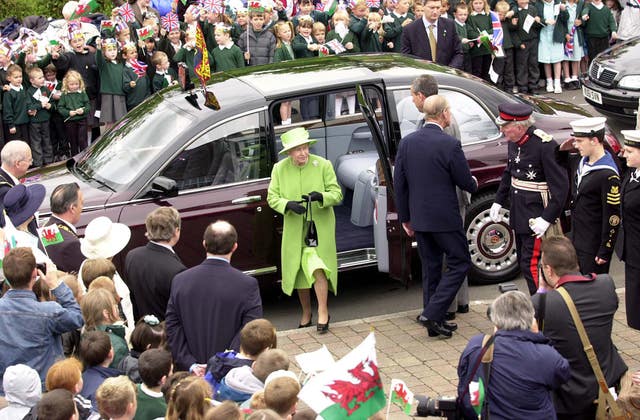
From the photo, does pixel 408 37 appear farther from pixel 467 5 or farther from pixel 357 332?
pixel 357 332

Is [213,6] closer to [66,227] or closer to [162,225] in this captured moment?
[66,227]

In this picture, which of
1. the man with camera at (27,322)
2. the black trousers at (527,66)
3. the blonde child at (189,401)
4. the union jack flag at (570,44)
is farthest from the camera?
the union jack flag at (570,44)

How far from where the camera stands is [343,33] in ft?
53.9

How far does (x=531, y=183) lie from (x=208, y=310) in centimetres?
317

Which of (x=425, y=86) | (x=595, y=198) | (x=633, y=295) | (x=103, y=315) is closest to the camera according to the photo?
(x=103, y=315)

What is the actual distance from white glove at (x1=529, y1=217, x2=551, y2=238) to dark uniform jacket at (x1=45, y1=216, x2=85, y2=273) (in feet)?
11.2

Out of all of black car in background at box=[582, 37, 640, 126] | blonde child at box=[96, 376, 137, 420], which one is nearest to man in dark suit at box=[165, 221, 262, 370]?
blonde child at box=[96, 376, 137, 420]

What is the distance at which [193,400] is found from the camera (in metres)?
5.58

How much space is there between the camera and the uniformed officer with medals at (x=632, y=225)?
7.95m

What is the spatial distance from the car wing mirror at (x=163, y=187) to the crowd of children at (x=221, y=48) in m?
4.47

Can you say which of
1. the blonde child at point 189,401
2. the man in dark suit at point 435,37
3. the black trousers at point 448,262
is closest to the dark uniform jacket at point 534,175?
the black trousers at point 448,262

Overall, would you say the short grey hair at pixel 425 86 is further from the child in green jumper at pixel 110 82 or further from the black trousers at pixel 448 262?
the child in green jumper at pixel 110 82

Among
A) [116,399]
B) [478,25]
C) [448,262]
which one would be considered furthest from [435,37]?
[116,399]

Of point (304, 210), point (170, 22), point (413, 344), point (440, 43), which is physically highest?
point (170, 22)
